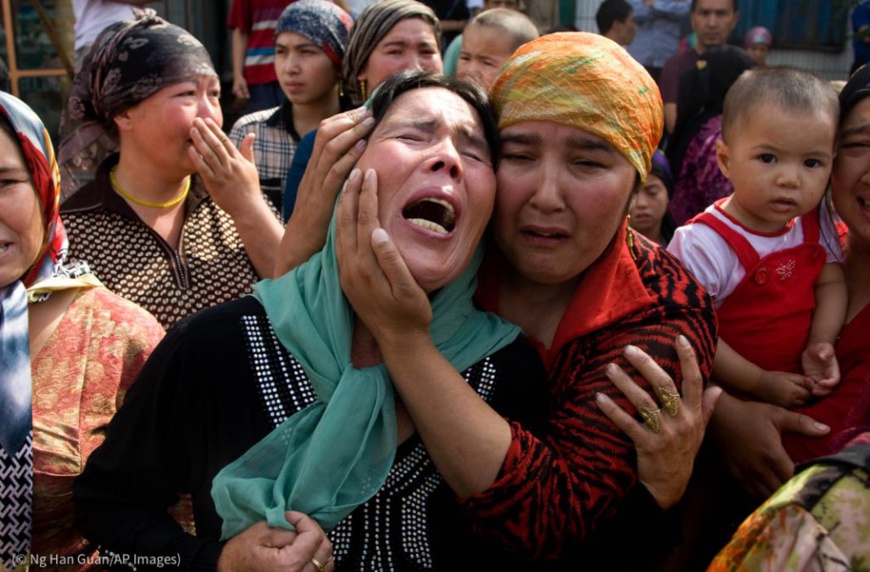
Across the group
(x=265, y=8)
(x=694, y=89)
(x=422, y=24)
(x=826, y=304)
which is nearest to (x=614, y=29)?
(x=694, y=89)

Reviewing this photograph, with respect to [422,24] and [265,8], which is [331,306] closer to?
[422,24]

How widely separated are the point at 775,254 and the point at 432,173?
1343 mm

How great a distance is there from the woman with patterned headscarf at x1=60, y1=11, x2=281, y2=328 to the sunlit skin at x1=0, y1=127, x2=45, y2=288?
0.69m

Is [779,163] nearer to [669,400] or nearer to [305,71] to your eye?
[669,400]

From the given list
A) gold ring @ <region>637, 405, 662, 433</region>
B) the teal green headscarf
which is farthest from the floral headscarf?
gold ring @ <region>637, 405, 662, 433</region>

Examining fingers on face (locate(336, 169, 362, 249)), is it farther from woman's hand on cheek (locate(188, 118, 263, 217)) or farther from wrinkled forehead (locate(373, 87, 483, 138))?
woman's hand on cheek (locate(188, 118, 263, 217))

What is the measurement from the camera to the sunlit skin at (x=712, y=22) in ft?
21.0

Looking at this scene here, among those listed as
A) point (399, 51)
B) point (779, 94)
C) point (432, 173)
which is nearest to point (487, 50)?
point (399, 51)

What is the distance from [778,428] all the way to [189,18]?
738cm

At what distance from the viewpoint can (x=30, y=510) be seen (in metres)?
2.21

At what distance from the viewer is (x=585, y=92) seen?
2.06 meters

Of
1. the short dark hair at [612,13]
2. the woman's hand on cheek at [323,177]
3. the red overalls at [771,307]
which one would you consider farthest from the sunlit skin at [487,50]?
the short dark hair at [612,13]

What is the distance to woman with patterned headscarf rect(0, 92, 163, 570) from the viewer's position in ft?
7.22

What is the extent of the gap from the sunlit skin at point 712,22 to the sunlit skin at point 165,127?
436 centimetres
